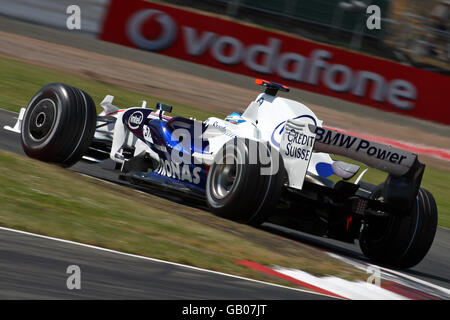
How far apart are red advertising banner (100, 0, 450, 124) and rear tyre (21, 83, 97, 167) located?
38.1 feet

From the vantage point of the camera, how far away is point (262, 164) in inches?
282

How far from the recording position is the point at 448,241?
1055cm

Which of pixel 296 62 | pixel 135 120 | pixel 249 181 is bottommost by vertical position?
pixel 249 181

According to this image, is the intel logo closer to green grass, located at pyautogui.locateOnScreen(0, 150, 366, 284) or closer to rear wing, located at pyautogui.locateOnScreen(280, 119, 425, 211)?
green grass, located at pyautogui.locateOnScreen(0, 150, 366, 284)

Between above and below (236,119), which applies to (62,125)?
below

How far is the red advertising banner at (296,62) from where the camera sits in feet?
65.8

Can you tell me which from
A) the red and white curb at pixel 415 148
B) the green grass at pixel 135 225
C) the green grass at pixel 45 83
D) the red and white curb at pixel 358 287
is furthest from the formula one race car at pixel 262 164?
the red and white curb at pixel 415 148

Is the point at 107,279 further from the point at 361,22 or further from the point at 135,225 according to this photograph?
the point at 361,22

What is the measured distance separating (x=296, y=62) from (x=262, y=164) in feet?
44.3

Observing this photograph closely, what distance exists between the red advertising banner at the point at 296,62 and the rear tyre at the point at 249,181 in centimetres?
1284

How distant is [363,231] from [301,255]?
137 centimetres

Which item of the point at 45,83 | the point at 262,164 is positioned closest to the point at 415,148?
the point at 45,83

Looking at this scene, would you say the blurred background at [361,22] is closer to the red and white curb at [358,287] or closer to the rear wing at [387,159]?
the rear wing at [387,159]
